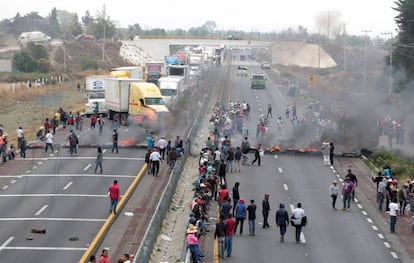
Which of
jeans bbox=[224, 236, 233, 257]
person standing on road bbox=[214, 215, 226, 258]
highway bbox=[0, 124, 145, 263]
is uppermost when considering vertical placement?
person standing on road bbox=[214, 215, 226, 258]

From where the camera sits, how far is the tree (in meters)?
127

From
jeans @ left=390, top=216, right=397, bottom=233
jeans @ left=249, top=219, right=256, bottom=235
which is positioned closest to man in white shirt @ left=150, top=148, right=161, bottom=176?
jeans @ left=249, top=219, right=256, bottom=235

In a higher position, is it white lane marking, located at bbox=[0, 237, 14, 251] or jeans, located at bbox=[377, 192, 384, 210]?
jeans, located at bbox=[377, 192, 384, 210]

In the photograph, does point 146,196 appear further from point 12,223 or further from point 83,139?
point 83,139

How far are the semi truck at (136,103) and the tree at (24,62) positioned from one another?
213ft

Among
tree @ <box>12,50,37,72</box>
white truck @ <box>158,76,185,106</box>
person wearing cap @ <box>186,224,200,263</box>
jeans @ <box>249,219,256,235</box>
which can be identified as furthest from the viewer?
tree @ <box>12,50,37,72</box>

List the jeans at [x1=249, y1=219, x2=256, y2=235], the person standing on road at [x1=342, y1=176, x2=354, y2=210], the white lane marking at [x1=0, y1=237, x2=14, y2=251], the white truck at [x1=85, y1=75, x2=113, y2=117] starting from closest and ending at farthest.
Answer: the white lane marking at [x1=0, y1=237, x2=14, y2=251] < the jeans at [x1=249, y1=219, x2=256, y2=235] < the person standing on road at [x1=342, y1=176, x2=354, y2=210] < the white truck at [x1=85, y1=75, x2=113, y2=117]

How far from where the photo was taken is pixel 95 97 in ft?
231

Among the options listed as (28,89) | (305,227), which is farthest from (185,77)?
(305,227)

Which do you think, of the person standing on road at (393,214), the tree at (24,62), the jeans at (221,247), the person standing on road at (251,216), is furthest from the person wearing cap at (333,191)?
the tree at (24,62)

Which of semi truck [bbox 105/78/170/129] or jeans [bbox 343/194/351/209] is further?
semi truck [bbox 105/78/170/129]

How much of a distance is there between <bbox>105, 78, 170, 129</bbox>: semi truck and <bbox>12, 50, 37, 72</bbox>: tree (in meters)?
65.0

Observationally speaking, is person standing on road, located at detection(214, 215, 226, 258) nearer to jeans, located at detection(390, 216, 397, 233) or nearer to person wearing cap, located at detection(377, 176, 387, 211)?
jeans, located at detection(390, 216, 397, 233)

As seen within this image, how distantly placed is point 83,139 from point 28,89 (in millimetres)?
45292
